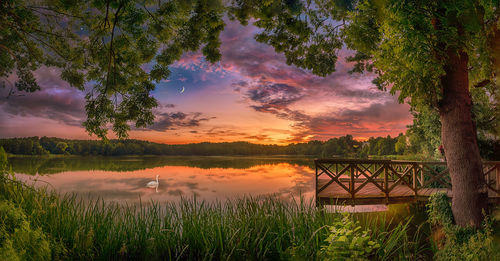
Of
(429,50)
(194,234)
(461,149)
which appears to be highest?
(429,50)

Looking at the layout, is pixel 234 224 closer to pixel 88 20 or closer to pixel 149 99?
pixel 149 99

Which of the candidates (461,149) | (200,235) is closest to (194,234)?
(200,235)

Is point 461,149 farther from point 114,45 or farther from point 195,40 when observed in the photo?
point 114,45

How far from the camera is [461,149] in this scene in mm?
5676

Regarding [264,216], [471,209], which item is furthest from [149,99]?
[471,209]

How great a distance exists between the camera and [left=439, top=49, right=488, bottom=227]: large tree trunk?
5586 mm

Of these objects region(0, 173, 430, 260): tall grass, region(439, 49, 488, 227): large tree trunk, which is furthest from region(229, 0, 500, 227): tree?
region(0, 173, 430, 260): tall grass

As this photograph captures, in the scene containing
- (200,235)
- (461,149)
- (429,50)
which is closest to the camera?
(200,235)

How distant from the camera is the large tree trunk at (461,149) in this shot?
18.3ft

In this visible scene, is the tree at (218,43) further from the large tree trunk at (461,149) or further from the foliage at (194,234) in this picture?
the foliage at (194,234)

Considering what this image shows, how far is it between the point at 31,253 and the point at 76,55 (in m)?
5.94

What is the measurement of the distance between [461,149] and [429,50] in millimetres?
2889

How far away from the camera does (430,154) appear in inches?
618

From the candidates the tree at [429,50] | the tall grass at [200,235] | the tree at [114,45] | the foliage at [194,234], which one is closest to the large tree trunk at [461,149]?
the tree at [429,50]
